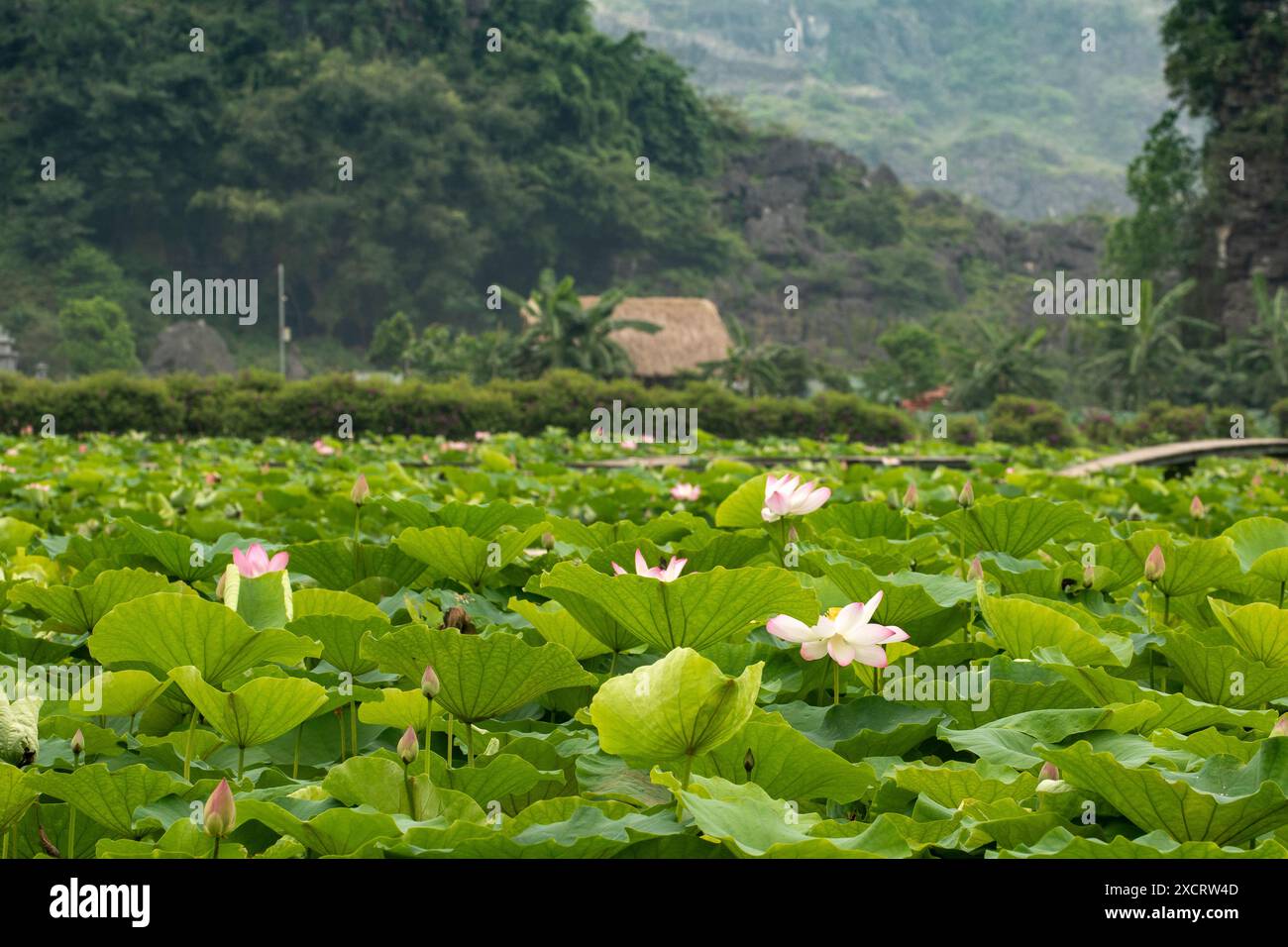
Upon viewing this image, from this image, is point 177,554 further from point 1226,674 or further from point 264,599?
point 1226,674

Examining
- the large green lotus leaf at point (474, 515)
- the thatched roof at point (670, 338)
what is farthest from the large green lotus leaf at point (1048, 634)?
the thatched roof at point (670, 338)

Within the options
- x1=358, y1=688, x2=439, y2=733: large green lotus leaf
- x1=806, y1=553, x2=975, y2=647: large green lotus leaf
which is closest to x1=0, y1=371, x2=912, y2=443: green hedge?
x1=806, y1=553, x2=975, y2=647: large green lotus leaf

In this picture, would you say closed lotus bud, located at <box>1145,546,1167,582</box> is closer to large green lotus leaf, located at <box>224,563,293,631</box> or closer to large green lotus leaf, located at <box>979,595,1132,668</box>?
large green lotus leaf, located at <box>979,595,1132,668</box>

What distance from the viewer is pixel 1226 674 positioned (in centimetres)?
128

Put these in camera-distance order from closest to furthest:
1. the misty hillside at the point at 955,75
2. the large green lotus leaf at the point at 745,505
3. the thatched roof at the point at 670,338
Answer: the large green lotus leaf at the point at 745,505 → the thatched roof at the point at 670,338 → the misty hillside at the point at 955,75

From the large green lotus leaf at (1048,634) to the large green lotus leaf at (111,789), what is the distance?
826mm

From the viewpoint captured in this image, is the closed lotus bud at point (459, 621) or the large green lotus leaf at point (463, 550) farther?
the large green lotus leaf at point (463, 550)

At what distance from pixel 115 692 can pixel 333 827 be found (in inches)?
15.5

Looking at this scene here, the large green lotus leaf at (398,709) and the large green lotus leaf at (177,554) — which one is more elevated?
the large green lotus leaf at (177,554)

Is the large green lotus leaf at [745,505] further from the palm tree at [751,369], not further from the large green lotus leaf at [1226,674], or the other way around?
the palm tree at [751,369]

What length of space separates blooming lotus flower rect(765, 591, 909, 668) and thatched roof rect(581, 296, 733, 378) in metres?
33.0

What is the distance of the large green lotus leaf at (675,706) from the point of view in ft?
3.09
